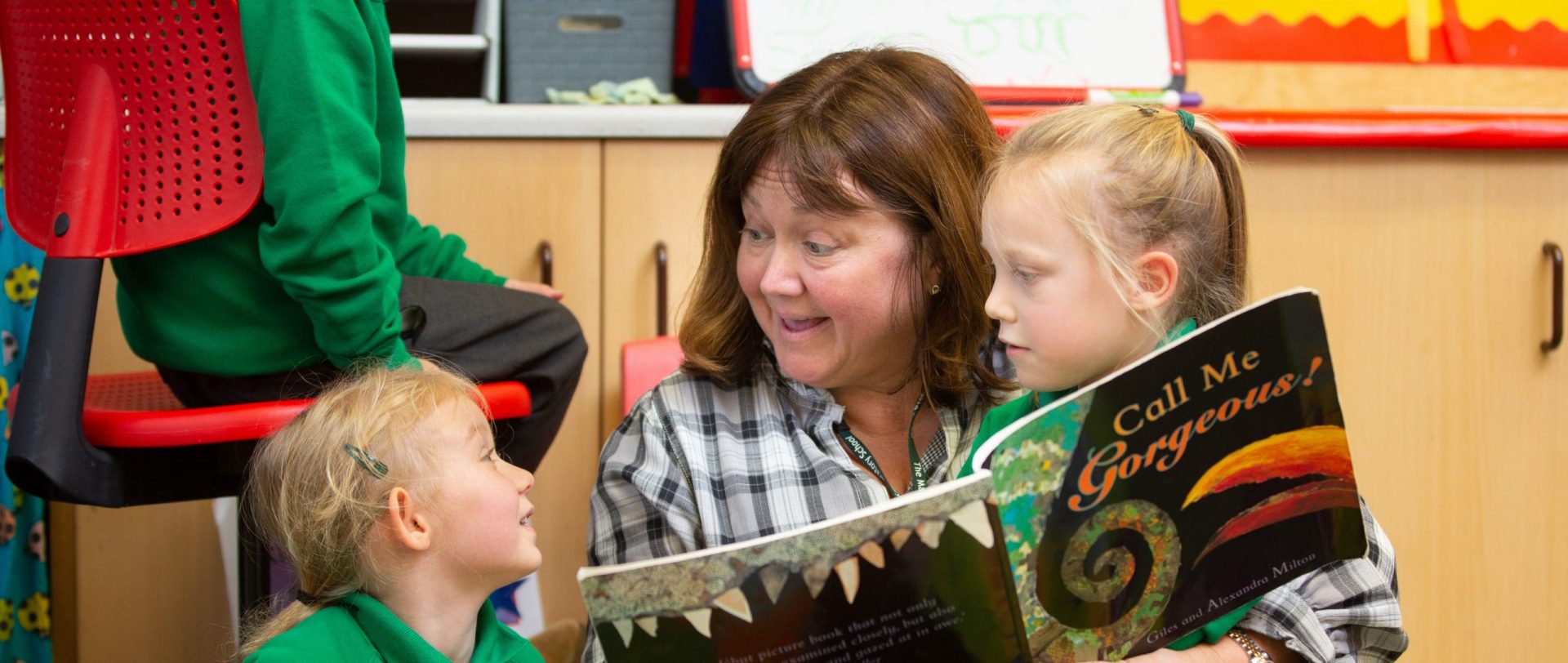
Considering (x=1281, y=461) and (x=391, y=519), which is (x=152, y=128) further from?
(x=1281, y=461)

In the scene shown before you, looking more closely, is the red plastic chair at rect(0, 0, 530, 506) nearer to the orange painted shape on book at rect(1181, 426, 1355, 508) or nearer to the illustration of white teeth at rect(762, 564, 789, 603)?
the illustration of white teeth at rect(762, 564, 789, 603)

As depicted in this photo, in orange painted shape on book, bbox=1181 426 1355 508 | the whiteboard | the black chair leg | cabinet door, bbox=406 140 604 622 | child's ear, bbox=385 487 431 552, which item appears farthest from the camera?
the whiteboard

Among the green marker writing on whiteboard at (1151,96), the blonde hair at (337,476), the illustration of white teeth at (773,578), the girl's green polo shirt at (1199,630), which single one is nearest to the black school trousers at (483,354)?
the blonde hair at (337,476)

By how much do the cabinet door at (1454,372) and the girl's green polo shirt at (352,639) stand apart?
1.28 meters

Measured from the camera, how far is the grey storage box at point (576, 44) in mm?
1833

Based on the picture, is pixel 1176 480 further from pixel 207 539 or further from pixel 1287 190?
pixel 207 539

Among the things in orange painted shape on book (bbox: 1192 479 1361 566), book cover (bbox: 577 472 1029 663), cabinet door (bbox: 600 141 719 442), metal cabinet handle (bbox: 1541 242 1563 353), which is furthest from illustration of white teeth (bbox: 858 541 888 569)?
metal cabinet handle (bbox: 1541 242 1563 353)

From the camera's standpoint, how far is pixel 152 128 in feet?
3.55

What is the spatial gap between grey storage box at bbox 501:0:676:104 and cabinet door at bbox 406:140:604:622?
19 centimetres

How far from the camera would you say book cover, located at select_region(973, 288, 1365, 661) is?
2.28ft

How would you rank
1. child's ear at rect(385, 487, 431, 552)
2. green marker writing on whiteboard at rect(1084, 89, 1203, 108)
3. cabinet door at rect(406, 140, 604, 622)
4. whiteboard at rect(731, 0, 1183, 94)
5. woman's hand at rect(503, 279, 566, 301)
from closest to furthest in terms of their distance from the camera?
child's ear at rect(385, 487, 431, 552) → woman's hand at rect(503, 279, 566, 301) → cabinet door at rect(406, 140, 604, 622) → green marker writing on whiteboard at rect(1084, 89, 1203, 108) → whiteboard at rect(731, 0, 1183, 94)

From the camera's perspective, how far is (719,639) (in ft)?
2.11

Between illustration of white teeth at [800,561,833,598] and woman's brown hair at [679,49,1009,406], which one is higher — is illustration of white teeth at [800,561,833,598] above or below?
below

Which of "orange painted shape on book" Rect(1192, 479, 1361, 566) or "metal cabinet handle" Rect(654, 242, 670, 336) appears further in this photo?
"metal cabinet handle" Rect(654, 242, 670, 336)
